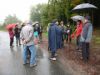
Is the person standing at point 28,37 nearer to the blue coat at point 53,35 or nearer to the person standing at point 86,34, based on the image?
the blue coat at point 53,35

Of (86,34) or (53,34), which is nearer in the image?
(86,34)

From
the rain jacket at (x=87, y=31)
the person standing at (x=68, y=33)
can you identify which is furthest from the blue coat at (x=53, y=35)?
the person standing at (x=68, y=33)

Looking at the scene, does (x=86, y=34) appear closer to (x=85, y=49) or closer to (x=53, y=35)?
(x=85, y=49)

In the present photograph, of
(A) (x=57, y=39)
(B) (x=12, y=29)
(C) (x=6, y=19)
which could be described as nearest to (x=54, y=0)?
(B) (x=12, y=29)

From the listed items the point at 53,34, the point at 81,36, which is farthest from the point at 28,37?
the point at 81,36

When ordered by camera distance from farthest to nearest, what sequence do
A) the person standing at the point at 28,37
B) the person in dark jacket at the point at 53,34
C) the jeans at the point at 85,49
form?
the person in dark jacket at the point at 53,34, the jeans at the point at 85,49, the person standing at the point at 28,37

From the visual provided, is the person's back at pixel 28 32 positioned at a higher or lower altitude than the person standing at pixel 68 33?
higher

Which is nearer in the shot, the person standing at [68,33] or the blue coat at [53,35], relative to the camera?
the blue coat at [53,35]

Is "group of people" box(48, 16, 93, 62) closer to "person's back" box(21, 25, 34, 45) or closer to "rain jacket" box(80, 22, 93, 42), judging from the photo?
"rain jacket" box(80, 22, 93, 42)

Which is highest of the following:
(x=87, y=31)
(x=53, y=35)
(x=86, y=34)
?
(x=87, y=31)

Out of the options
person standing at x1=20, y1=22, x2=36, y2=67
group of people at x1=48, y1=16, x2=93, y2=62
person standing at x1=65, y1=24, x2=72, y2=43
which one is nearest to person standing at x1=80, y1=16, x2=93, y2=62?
group of people at x1=48, y1=16, x2=93, y2=62

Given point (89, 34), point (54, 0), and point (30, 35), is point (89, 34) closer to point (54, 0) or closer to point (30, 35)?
point (30, 35)

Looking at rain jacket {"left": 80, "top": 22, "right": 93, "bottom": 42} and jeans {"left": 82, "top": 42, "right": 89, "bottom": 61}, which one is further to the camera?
jeans {"left": 82, "top": 42, "right": 89, "bottom": 61}

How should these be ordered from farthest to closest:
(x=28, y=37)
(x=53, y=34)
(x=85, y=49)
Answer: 1. (x=53, y=34)
2. (x=85, y=49)
3. (x=28, y=37)
